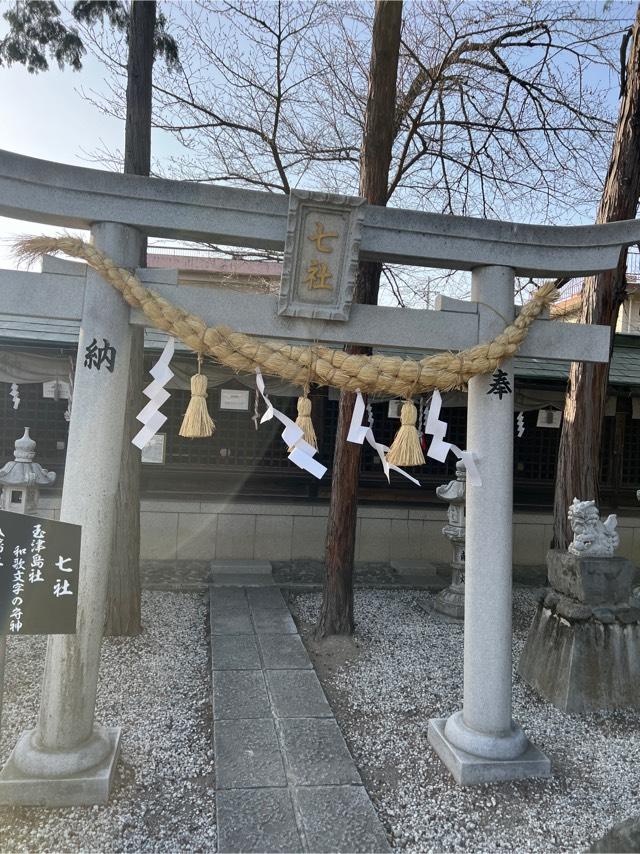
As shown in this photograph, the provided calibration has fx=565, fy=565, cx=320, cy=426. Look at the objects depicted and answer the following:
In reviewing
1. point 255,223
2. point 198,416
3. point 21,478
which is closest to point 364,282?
point 255,223

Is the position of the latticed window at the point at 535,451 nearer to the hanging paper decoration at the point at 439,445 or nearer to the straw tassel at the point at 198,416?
the hanging paper decoration at the point at 439,445

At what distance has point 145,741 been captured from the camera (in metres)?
4.00

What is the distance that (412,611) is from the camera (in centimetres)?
719

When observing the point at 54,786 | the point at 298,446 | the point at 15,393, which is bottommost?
the point at 54,786

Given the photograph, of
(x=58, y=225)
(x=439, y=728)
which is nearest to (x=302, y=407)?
(x=58, y=225)

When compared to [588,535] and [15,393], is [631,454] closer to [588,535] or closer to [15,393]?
[588,535]

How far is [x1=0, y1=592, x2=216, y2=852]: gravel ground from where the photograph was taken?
3041 mm

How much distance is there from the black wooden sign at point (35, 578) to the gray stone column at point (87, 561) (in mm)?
170

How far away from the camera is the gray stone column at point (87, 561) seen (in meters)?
3.30

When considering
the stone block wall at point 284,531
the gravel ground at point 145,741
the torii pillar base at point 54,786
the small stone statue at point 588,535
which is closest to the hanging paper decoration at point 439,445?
the small stone statue at point 588,535

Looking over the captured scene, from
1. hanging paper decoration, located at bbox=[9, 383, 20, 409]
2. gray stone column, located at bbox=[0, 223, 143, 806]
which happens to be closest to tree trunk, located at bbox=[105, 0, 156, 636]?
gray stone column, located at bbox=[0, 223, 143, 806]

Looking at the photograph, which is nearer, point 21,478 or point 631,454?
point 21,478

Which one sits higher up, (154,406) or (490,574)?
(154,406)

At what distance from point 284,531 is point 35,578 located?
20.5 ft
